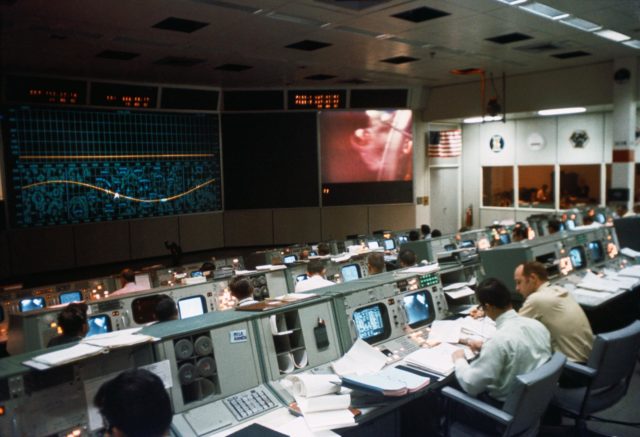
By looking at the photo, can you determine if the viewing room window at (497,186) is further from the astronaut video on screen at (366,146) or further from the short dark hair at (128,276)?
the short dark hair at (128,276)

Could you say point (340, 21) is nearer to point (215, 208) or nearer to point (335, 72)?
point (335, 72)

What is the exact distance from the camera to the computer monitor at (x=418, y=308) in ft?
11.7

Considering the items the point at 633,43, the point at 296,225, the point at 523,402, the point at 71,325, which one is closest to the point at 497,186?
the point at 296,225

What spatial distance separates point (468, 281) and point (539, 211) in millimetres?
8683

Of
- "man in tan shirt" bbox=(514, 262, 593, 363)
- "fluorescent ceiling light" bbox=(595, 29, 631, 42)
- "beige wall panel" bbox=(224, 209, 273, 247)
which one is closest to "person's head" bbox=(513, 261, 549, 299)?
"man in tan shirt" bbox=(514, 262, 593, 363)

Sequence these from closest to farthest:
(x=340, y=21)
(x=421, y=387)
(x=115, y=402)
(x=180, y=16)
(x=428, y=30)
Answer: (x=115, y=402) → (x=421, y=387) → (x=180, y=16) → (x=340, y=21) → (x=428, y=30)

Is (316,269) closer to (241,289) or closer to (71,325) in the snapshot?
(241,289)

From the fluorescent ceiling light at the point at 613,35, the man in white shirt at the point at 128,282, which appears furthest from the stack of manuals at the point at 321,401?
the fluorescent ceiling light at the point at 613,35

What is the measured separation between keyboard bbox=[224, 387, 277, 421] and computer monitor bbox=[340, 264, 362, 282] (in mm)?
3454

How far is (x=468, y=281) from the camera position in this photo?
4.27m

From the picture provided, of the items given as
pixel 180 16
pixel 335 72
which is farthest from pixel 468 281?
pixel 335 72

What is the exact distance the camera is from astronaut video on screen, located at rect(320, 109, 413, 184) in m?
12.1

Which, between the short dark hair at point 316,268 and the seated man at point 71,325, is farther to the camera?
the short dark hair at point 316,268

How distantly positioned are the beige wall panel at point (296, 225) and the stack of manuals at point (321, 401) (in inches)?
370
